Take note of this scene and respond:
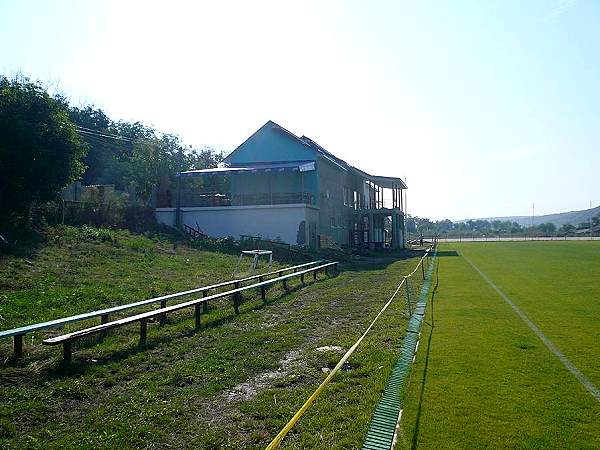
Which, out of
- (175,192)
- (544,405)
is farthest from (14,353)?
(175,192)

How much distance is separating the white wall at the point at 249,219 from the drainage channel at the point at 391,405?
2149cm

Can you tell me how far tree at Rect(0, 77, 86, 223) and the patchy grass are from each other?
615 cm

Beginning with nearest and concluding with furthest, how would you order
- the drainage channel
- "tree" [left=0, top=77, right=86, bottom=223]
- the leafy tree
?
1. the drainage channel
2. "tree" [left=0, top=77, right=86, bottom=223]
3. the leafy tree

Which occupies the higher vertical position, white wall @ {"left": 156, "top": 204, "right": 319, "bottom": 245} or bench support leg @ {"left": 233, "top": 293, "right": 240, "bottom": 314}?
white wall @ {"left": 156, "top": 204, "right": 319, "bottom": 245}

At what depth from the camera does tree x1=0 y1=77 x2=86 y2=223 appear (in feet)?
64.1

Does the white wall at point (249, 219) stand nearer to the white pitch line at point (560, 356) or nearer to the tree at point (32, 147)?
the tree at point (32, 147)

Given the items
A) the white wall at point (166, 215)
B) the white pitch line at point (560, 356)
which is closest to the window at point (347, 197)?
the white wall at point (166, 215)

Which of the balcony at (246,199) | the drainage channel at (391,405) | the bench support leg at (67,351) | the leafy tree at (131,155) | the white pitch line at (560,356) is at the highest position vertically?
the leafy tree at (131,155)

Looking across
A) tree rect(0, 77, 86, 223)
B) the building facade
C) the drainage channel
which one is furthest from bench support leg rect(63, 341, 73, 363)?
the building facade

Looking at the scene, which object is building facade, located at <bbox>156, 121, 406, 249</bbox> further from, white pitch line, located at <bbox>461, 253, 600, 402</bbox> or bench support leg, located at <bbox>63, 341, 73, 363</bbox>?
bench support leg, located at <bbox>63, 341, 73, 363</bbox>

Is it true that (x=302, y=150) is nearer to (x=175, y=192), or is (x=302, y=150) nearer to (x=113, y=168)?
(x=175, y=192)

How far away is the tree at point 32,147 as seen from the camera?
770 inches

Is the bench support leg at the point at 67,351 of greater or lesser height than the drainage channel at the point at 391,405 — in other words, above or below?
above

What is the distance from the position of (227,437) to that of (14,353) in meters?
4.10
